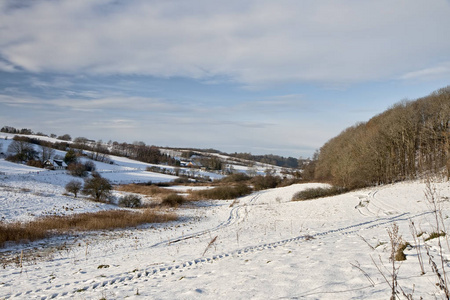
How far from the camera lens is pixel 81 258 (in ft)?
39.2

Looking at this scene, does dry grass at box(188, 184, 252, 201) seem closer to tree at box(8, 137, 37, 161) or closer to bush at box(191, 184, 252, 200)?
bush at box(191, 184, 252, 200)

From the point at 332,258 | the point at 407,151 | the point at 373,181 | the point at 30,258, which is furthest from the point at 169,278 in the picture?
the point at 373,181

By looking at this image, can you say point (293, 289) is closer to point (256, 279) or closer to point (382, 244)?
point (256, 279)

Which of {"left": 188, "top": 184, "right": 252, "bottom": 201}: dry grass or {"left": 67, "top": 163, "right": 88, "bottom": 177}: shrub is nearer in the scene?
{"left": 188, "top": 184, "right": 252, "bottom": 201}: dry grass

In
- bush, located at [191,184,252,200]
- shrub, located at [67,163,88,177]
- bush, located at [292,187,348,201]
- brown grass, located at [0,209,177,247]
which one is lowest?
bush, located at [191,184,252,200]

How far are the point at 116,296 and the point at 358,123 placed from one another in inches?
2397

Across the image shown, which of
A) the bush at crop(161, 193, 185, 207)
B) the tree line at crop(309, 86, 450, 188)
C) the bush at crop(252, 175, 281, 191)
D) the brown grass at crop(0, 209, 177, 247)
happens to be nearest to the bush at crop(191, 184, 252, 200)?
the bush at crop(161, 193, 185, 207)

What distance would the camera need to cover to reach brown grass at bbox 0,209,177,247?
52.3ft

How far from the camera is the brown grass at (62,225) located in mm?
15938

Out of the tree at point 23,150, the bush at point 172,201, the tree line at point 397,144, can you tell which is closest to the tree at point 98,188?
the bush at point 172,201

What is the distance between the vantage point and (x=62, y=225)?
20062 millimetres

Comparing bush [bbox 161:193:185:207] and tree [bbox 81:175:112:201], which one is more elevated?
tree [bbox 81:175:112:201]

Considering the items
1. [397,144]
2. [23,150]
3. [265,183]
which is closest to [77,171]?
[23,150]

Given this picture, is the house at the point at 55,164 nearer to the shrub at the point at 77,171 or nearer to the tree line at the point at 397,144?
the shrub at the point at 77,171
